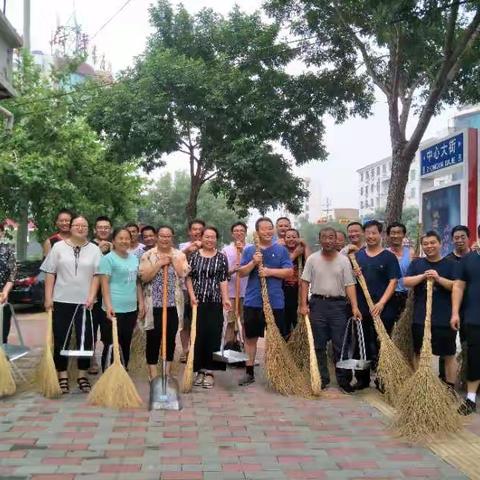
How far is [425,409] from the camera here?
4.51 metres

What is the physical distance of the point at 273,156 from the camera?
15.8 meters

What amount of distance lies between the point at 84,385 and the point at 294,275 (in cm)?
251

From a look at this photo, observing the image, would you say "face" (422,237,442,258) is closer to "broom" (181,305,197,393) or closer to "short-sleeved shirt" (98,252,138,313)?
"broom" (181,305,197,393)

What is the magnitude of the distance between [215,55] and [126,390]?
1300 centimetres

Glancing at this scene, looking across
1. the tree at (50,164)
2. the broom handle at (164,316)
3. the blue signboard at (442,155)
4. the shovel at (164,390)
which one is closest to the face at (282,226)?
the broom handle at (164,316)

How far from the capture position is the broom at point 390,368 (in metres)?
5.36

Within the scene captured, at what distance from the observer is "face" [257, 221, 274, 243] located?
6090 mm

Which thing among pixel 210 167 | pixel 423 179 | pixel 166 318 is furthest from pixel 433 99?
pixel 210 167

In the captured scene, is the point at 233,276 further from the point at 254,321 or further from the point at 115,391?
the point at 115,391

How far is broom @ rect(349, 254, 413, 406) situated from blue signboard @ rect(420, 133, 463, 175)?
427 cm

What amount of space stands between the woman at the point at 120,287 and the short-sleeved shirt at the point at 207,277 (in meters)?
0.53

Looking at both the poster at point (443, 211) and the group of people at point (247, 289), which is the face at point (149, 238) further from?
the poster at point (443, 211)

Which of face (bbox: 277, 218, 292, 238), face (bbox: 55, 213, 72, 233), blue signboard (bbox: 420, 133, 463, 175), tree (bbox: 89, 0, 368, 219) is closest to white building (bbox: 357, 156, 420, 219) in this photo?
tree (bbox: 89, 0, 368, 219)

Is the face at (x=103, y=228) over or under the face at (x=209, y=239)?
over
